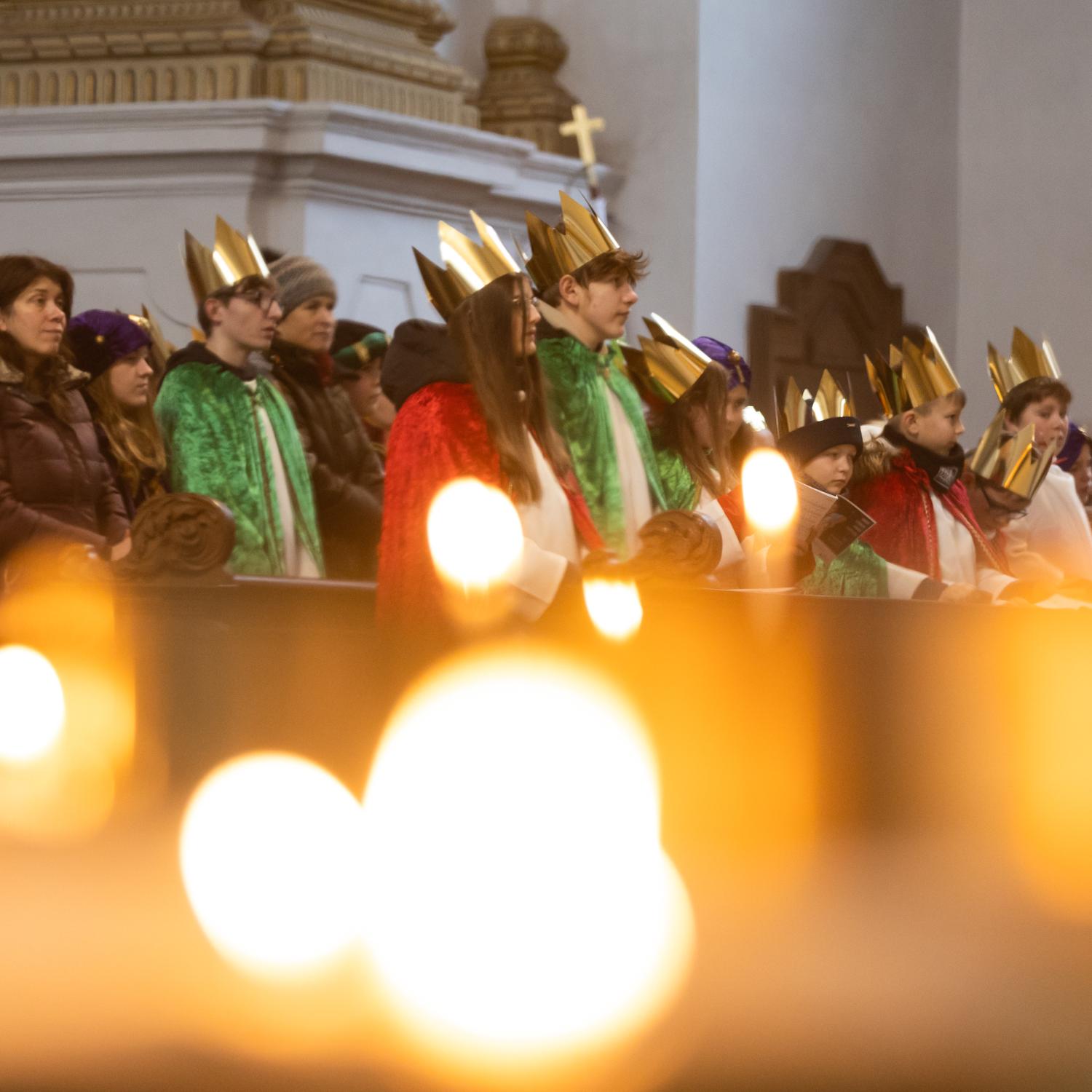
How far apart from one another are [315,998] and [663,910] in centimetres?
73

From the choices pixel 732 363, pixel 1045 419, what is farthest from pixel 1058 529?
pixel 732 363

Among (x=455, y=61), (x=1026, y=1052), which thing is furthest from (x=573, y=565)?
(x=455, y=61)

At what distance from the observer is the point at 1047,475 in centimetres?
713

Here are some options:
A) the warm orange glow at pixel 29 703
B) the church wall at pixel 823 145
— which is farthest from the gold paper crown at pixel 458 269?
the church wall at pixel 823 145

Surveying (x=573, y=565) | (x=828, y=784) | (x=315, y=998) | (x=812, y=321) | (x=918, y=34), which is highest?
(x=918, y=34)

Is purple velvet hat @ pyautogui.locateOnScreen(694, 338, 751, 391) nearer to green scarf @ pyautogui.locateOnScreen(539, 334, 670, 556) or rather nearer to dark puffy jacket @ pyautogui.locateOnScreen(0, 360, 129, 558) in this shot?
green scarf @ pyautogui.locateOnScreen(539, 334, 670, 556)

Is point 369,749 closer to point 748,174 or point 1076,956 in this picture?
point 1076,956

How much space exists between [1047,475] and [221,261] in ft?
9.57

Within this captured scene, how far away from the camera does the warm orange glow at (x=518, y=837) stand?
152 inches

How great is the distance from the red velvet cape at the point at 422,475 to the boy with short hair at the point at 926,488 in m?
1.79

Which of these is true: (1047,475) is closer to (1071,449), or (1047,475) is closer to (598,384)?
(1071,449)

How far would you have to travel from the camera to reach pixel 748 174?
10953mm

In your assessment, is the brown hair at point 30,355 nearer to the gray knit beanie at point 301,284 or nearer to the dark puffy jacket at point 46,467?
the dark puffy jacket at point 46,467

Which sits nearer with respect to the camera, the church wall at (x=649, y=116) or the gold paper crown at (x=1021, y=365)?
the gold paper crown at (x=1021, y=365)
